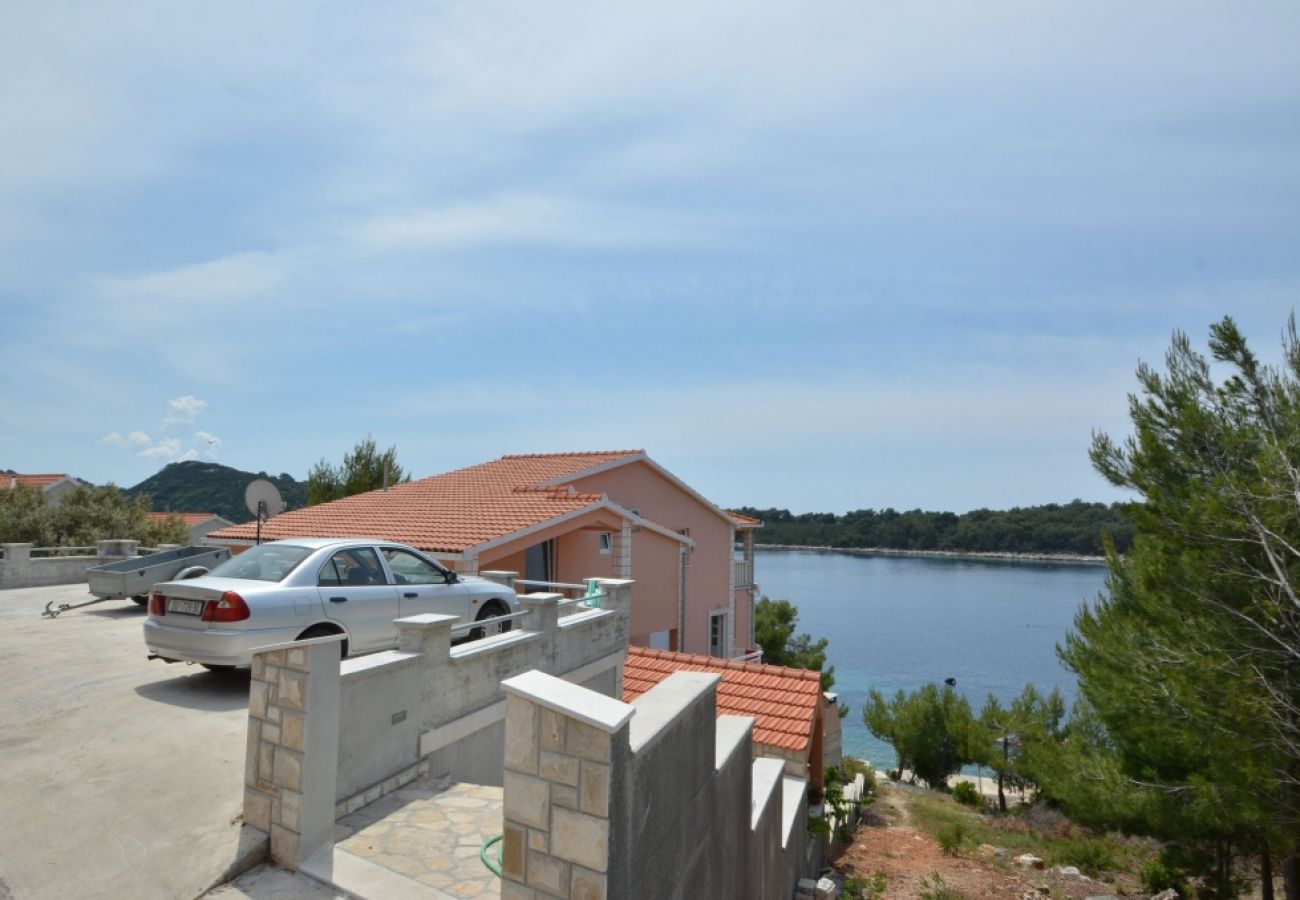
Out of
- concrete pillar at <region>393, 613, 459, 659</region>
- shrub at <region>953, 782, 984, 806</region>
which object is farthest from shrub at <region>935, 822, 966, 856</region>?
concrete pillar at <region>393, 613, 459, 659</region>

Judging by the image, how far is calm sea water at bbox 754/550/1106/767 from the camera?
59.2 m

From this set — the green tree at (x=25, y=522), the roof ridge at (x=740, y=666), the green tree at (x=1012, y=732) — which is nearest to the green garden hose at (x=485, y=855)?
the roof ridge at (x=740, y=666)

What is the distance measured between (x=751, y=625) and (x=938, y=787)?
10.8m

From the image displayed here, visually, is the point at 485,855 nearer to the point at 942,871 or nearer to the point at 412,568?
the point at 412,568

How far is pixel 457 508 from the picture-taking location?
19.6m

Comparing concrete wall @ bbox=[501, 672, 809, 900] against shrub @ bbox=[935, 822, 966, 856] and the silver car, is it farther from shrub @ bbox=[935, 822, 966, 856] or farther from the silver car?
shrub @ bbox=[935, 822, 966, 856]

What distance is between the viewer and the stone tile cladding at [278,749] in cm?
489

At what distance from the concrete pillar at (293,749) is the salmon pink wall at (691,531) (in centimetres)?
1621

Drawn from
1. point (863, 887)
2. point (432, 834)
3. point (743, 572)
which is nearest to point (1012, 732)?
point (743, 572)

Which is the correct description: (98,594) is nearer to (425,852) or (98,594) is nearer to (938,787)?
(425,852)

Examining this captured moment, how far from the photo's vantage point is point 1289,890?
1268cm

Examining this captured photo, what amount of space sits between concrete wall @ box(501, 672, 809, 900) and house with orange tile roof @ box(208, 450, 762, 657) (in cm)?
1123

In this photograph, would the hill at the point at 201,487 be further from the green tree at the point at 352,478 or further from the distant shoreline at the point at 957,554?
the distant shoreline at the point at 957,554

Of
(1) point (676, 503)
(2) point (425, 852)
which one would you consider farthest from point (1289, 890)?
(1) point (676, 503)
